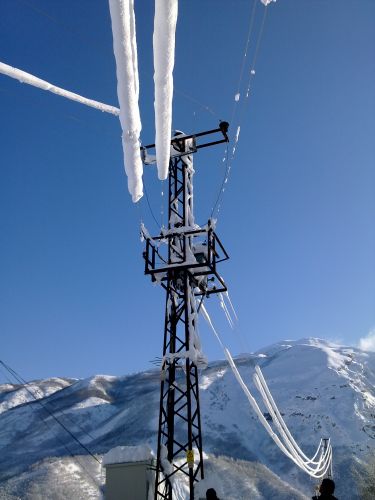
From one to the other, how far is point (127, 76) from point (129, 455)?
1567 centimetres

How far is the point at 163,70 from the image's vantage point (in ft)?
31.6

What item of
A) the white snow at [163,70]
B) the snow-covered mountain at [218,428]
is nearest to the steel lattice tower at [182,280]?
the white snow at [163,70]

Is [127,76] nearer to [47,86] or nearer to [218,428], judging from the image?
[47,86]

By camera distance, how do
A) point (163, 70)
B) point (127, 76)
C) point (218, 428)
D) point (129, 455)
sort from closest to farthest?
point (127, 76) < point (163, 70) < point (129, 455) < point (218, 428)

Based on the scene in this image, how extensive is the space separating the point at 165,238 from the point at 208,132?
568 centimetres

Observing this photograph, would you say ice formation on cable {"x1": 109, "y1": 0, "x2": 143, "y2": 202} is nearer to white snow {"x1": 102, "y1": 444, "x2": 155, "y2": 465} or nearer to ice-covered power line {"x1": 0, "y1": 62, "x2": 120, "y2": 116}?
ice-covered power line {"x1": 0, "y1": 62, "x2": 120, "y2": 116}

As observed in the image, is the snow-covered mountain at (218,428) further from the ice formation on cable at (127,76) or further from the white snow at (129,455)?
the ice formation on cable at (127,76)

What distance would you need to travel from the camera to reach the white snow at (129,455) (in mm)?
19914

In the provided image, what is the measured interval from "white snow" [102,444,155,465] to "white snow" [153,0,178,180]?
488 inches

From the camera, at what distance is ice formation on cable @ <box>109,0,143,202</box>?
27.2ft

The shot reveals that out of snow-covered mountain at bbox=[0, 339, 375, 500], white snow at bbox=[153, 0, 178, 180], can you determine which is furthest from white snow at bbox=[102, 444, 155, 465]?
snow-covered mountain at bbox=[0, 339, 375, 500]

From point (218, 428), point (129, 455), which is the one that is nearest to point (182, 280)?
point (129, 455)

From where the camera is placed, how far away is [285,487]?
88.1m

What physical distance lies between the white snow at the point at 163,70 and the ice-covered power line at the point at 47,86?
994mm
